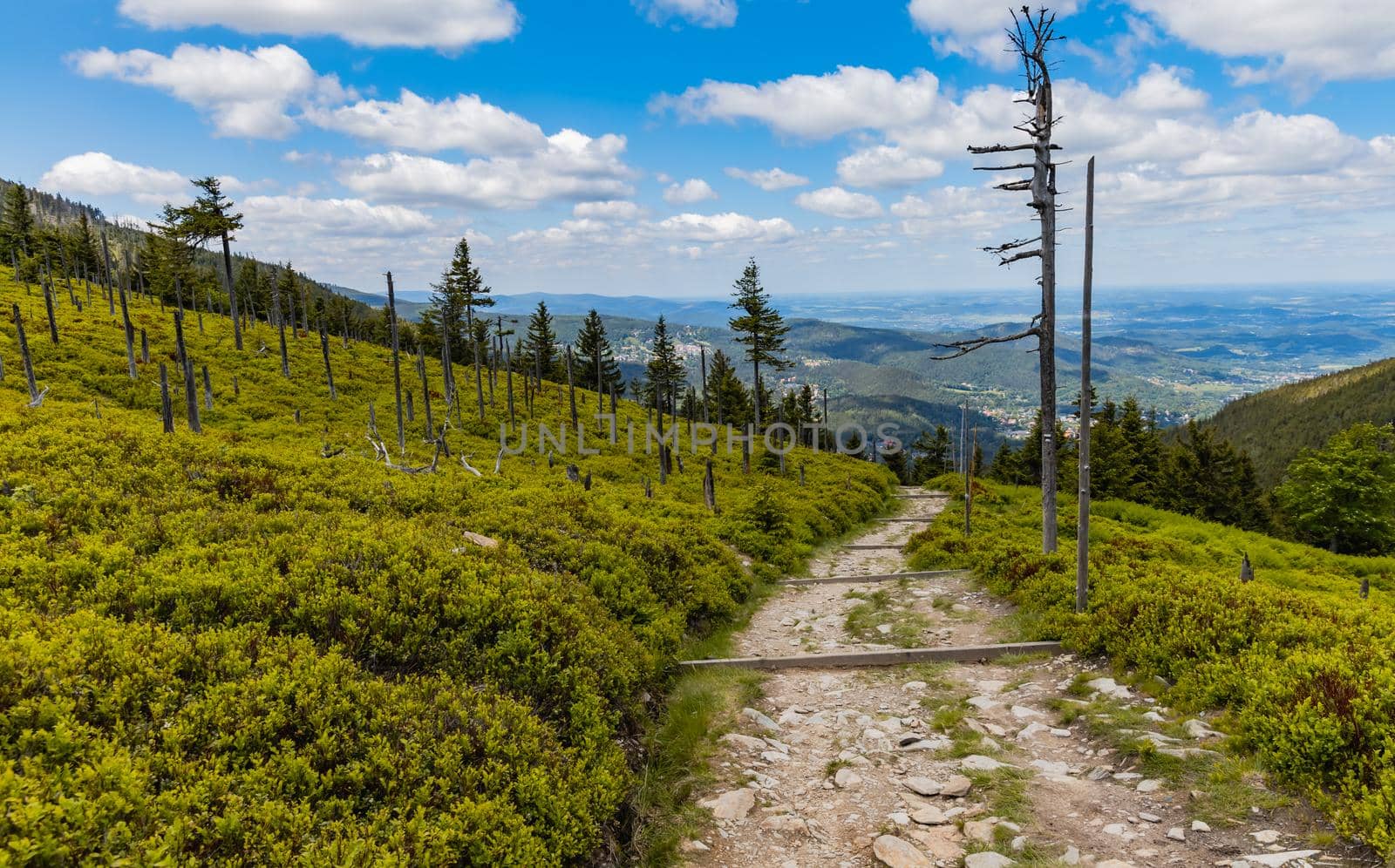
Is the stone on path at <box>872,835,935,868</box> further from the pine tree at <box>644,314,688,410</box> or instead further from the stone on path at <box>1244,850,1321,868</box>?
the pine tree at <box>644,314,688,410</box>

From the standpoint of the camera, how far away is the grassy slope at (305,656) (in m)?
4.56

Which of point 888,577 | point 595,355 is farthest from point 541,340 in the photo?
point 888,577

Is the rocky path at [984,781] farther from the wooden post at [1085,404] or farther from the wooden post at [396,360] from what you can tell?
the wooden post at [396,360]

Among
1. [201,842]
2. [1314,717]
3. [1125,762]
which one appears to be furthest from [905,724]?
[201,842]

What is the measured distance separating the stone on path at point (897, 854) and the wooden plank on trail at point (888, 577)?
12.1 meters

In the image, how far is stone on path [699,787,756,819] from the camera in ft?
22.0

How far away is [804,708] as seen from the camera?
30.8 ft

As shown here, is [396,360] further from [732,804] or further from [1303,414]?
[1303,414]

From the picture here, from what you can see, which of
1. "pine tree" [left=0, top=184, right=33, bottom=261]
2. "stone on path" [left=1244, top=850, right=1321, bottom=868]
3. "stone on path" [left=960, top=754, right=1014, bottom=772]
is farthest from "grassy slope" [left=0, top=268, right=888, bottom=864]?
"pine tree" [left=0, top=184, right=33, bottom=261]

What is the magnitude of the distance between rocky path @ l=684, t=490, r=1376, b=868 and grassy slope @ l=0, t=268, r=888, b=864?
1669mm

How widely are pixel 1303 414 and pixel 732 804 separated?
174m

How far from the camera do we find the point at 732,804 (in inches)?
270

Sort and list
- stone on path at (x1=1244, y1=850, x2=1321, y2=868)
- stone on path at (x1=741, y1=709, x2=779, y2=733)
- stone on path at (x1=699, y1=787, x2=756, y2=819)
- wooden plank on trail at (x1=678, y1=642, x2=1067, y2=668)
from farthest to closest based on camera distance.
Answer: wooden plank on trail at (x1=678, y1=642, x2=1067, y2=668)
stone on path at (x1=741, y1=709, x2=779, y2=733)
stone on path at (x1=699, y1=787, x2=756, y2=819)
stone on path at (x1=1244, y1=850, x2=1321, y2=868)

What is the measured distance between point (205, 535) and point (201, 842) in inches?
233
